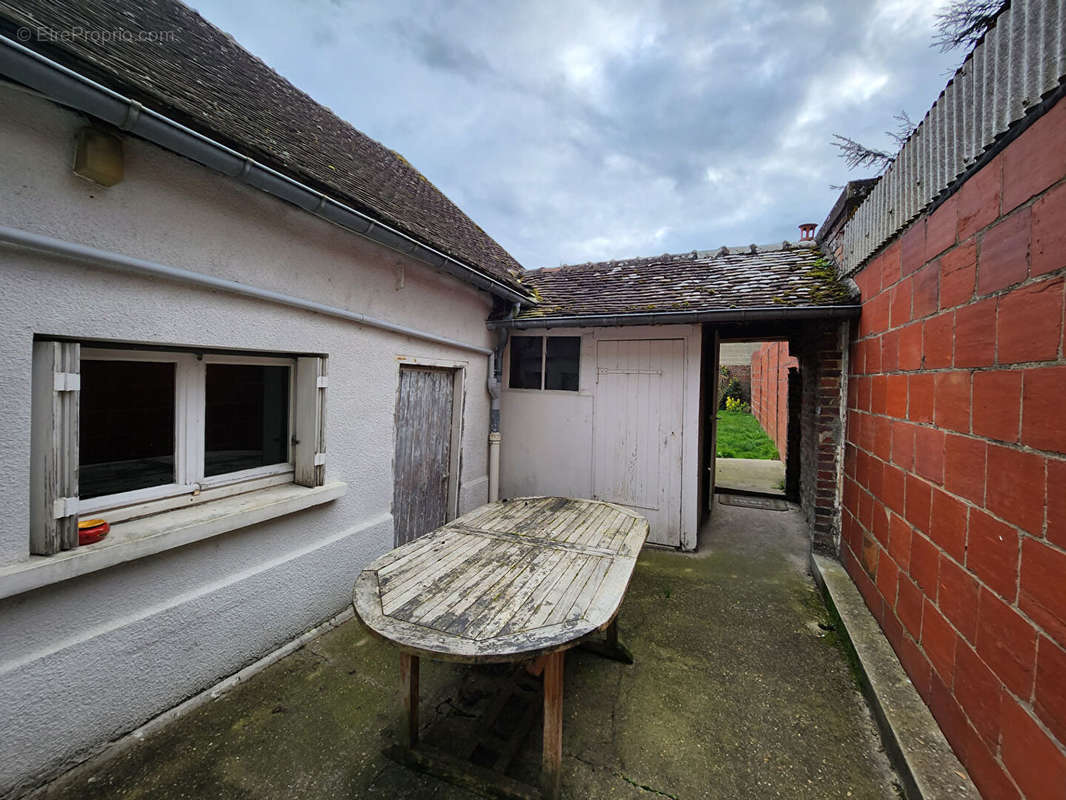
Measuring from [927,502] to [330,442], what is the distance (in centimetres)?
416

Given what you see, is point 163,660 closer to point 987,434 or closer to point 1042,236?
point 987,434

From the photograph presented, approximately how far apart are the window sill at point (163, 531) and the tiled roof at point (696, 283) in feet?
11.8

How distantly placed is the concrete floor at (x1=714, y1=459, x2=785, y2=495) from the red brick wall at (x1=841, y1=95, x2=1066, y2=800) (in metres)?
5.68

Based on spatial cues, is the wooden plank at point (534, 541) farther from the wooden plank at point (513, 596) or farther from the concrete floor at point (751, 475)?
the concrete floor at point (751, 475)

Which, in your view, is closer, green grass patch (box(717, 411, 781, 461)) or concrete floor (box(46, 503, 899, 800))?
concrete floor (box(46, 503, 899, 800))

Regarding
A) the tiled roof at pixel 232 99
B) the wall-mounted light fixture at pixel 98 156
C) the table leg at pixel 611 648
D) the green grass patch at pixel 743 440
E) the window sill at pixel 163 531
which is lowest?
the table leg at pixel 611 648

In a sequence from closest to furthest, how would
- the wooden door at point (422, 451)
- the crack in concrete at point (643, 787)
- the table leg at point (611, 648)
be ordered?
the crack in concrete at point (643, 787) < the table leg at point (611, 648) < the wooden door at point (422, 451)

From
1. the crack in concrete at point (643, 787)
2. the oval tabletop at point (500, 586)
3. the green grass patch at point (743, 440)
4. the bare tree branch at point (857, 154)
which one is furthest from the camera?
the green grass patch at point (743, 440)

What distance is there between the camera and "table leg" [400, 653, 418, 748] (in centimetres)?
219

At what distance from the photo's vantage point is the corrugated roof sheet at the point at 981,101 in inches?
58.0

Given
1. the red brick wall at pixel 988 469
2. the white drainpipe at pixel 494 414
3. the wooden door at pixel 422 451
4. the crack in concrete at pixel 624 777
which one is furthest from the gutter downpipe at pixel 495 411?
the red brick wall at pixel 988 469

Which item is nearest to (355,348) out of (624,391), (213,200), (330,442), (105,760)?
(330,442)

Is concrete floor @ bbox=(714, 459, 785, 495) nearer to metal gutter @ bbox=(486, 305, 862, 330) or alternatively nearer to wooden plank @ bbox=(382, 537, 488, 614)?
metal gutter @ bbox=(486, 305, 862, 330)

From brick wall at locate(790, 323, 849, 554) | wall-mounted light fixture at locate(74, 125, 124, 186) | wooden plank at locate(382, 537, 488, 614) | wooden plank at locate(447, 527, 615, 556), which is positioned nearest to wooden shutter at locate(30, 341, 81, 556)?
wall-mounted light fixture at locate(74, 125, 124, 186)
